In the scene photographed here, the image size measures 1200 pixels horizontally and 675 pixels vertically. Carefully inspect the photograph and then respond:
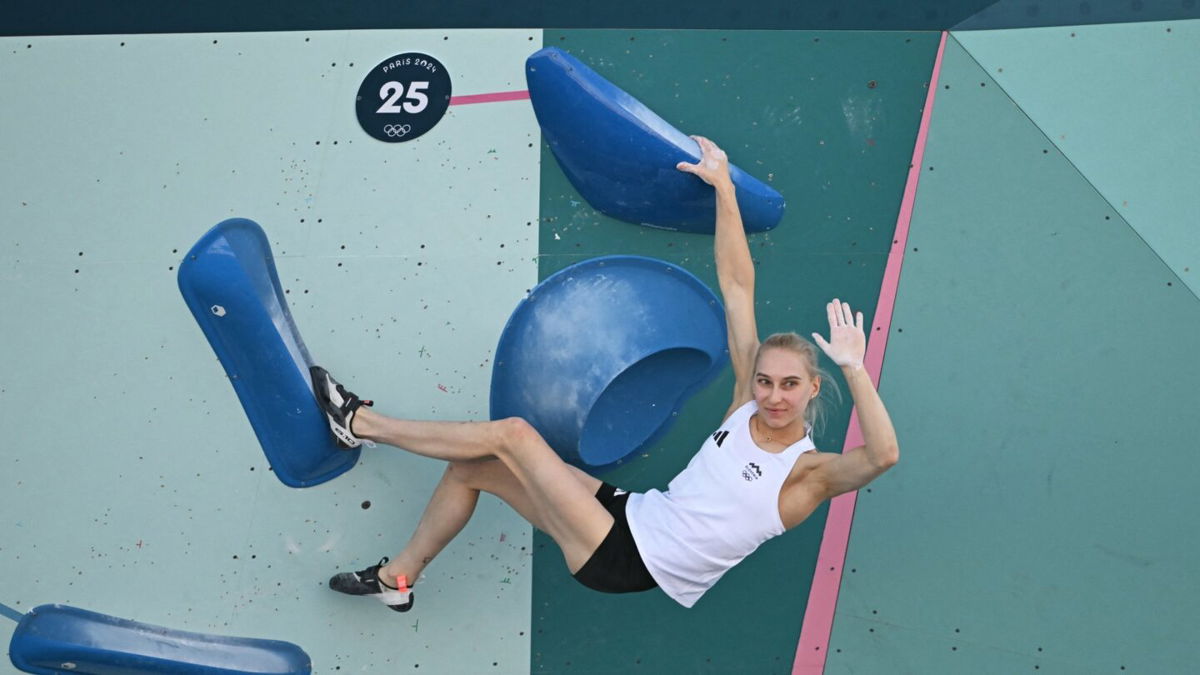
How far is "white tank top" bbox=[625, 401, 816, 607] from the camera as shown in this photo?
251 cm

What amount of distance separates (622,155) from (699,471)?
30.9 inches

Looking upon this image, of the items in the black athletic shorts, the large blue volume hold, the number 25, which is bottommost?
the large blue volume hold

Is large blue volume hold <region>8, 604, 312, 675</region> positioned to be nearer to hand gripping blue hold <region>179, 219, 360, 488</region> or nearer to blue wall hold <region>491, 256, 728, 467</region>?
hand gripping blue hold <region>179, 219, 360, 488</region>

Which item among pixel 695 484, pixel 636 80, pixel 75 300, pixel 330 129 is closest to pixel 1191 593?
pixel 695 484

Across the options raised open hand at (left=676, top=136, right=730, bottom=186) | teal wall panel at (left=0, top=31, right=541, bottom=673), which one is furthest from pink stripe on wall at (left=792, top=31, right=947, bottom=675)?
teal wall panel at (left=0, top=31, right=541, bottom=673)

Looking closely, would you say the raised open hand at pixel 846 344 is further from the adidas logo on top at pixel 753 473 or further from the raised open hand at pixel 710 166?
the raised open hand at pixel 710 166

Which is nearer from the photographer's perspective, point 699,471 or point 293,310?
point 699,471

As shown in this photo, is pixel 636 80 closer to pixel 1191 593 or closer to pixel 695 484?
pixel 695 484

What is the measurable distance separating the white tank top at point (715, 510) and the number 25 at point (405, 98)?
1136mm

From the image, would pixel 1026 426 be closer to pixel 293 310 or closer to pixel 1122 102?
pixel 1122 102

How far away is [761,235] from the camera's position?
2969 mm

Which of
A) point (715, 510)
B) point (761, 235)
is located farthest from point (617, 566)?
point (761, 235)

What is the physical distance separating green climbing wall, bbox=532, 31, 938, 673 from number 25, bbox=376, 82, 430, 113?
342 mm

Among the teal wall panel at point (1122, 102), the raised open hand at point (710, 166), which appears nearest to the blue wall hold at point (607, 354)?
the raised open hand at point (710, 166)
